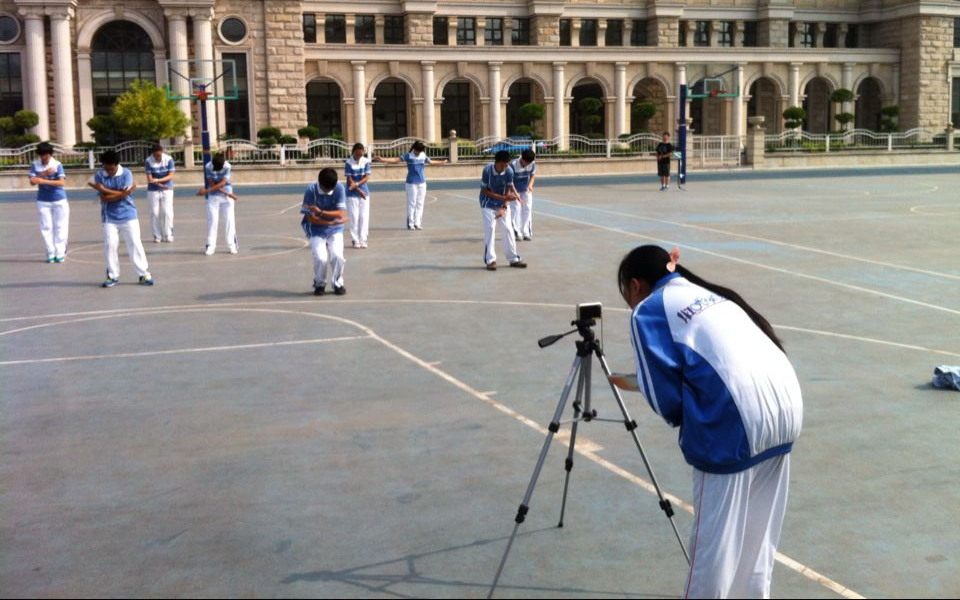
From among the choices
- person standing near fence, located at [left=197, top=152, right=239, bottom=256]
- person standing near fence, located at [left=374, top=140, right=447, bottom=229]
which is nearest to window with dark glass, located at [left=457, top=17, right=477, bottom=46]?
person standing near fence, located at [left=374, top=140, right=447, bottom=229]

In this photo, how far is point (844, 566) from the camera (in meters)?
5.26

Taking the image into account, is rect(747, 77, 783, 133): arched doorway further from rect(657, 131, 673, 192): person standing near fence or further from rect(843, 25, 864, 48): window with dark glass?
rect(657, 131, 673, 192): person standing near fence

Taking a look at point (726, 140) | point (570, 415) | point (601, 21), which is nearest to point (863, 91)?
point (601, 21)

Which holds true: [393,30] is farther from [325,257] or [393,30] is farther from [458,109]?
[325,257]

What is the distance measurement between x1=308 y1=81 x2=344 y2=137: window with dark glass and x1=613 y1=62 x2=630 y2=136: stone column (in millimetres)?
16576

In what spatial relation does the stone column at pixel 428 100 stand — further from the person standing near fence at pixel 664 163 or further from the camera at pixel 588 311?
the camera at pixel 588 311

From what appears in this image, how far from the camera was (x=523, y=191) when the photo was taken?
1962 centimetres

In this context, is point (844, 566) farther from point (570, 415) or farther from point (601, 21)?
point (601, 21)

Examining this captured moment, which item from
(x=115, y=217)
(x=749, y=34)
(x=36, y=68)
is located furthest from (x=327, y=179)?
(x=749, y=34)

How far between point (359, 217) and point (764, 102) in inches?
2117

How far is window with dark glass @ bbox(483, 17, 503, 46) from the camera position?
63.0 meters

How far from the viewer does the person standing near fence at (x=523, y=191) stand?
756 inches

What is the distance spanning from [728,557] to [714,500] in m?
0.24

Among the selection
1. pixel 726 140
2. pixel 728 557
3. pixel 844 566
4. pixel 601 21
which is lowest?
pixel 844 566
